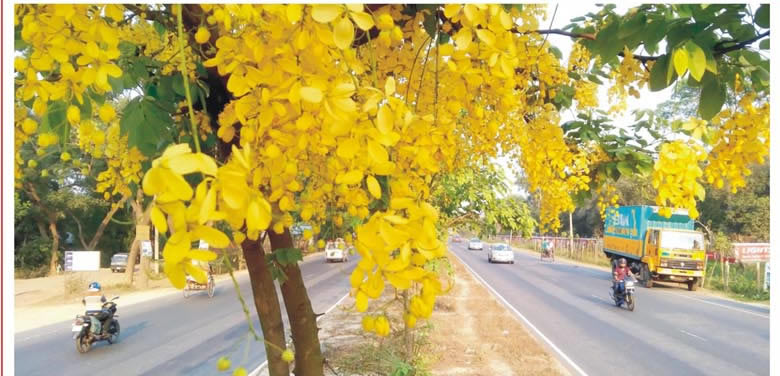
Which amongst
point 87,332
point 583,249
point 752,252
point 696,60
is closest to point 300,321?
point 696,60

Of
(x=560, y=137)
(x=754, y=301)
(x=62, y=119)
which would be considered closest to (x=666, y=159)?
(x=560, y=137)

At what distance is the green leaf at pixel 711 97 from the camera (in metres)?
1.33

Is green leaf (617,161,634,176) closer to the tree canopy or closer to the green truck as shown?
the tree canopy

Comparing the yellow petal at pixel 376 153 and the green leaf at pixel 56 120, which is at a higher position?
the green leaf at pixel 56 120

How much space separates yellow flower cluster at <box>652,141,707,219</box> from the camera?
1.67m

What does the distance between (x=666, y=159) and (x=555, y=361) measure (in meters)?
5.91

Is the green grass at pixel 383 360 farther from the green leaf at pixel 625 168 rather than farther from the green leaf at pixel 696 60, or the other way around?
the green leaf at pixel 696 60

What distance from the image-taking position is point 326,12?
0.58 meters

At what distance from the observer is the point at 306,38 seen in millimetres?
642

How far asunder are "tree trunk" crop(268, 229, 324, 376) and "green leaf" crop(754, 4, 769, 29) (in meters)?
1.57

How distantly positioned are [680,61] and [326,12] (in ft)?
3.13

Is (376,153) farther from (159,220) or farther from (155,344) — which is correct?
(155,344)

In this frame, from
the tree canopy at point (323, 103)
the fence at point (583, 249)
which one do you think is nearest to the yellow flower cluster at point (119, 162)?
the tree canopy at point (323, 103)

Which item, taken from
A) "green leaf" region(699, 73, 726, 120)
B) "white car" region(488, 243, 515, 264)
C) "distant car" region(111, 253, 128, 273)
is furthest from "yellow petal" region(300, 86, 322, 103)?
"white car" region(488, 243, 515, 264)
